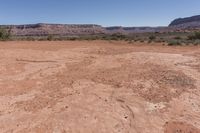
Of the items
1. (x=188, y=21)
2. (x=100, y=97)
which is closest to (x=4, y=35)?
(x=100, y=97)

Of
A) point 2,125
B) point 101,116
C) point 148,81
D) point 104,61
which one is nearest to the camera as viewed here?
point 2,125

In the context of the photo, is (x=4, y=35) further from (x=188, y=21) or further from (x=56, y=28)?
(x=188, y=21)

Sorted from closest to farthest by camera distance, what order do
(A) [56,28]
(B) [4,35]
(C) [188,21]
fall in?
(B) [4,35]
(A) [56,28]
(C) [188,21]

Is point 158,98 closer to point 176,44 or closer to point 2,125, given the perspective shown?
point 2,125

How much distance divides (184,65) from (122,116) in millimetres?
7704

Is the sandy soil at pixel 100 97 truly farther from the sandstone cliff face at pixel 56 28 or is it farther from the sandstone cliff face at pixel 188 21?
the sandstone cliff face at pixel 188 21

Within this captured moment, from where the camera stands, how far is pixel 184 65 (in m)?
13.3

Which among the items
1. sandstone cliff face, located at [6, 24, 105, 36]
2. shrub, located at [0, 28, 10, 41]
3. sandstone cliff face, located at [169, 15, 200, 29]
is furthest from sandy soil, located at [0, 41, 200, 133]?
sandstone cliff face, located at [169, 15, 200, 29]

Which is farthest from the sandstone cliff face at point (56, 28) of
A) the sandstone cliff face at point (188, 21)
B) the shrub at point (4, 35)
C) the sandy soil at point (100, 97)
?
the sandy soil at point (100, 97)

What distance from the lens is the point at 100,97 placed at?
8.23 meters

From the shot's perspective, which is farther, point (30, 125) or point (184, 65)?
point (184, 65)

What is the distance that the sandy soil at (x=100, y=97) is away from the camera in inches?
243

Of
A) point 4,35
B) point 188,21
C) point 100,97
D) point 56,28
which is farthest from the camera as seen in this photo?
point 188,21

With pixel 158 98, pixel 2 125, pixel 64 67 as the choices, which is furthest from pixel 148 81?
pixel 2 125
